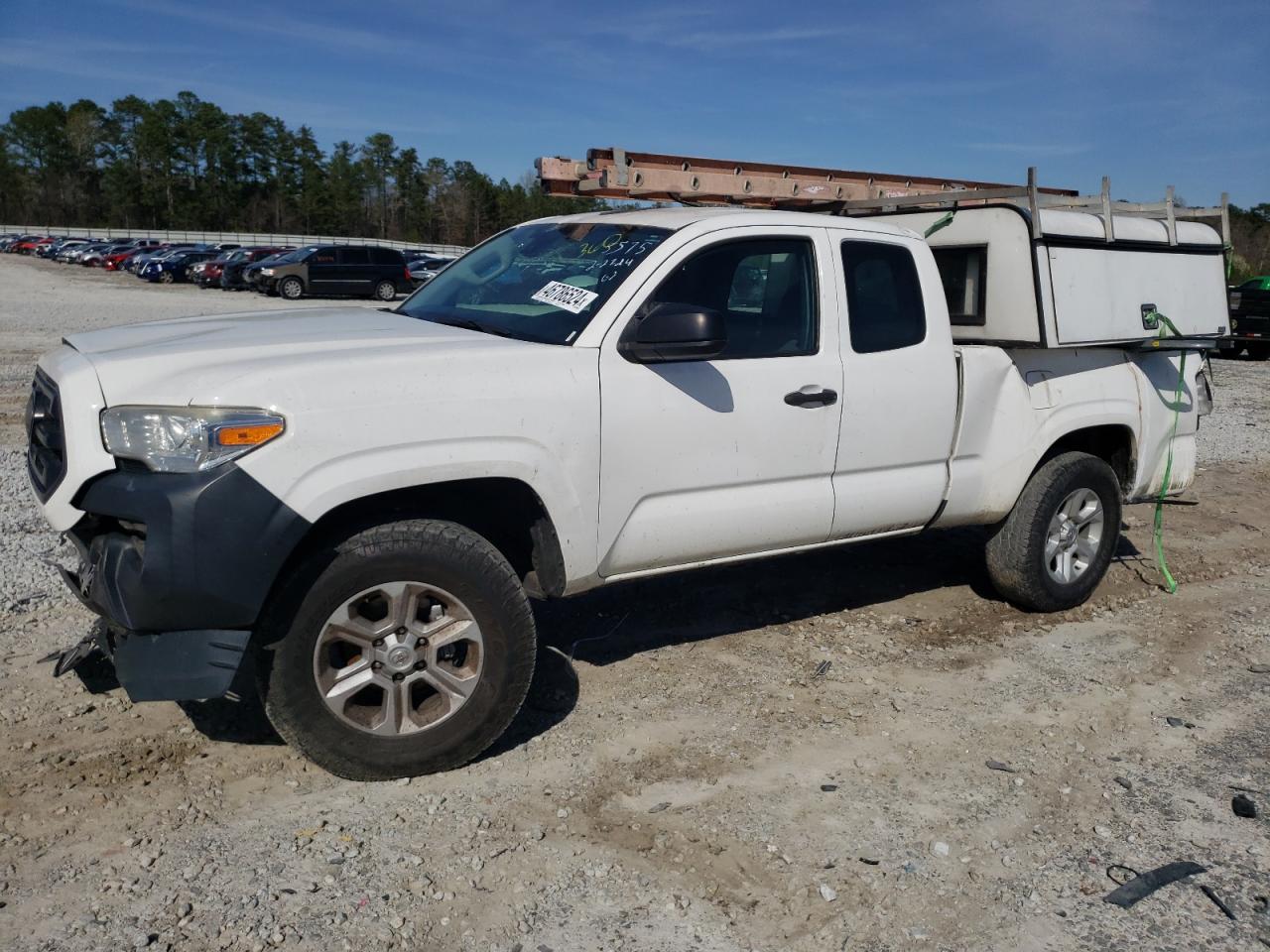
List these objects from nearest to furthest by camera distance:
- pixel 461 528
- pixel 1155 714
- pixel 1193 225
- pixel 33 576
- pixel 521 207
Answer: pixel 461 528
pixel 1155 714
pixel 33 576
pixel 1193 225
pixel 521 207

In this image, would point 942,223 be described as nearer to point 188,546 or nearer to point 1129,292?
point 1129,292

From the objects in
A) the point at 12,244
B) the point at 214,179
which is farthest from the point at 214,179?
the point at 12,244

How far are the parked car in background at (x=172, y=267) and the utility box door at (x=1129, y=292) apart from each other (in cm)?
4337

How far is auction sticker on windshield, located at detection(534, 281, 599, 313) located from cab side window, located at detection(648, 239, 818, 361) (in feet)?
1.20

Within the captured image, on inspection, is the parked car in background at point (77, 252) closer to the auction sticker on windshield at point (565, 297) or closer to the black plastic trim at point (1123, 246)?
the auction sticker on windshield at point (565, 297)

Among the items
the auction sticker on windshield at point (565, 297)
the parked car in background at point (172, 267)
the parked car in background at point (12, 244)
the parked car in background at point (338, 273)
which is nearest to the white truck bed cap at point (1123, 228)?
the auction sticker on windshield at point (565, 297)

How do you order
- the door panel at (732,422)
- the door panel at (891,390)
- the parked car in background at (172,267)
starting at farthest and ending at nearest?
1. the parked car in background at (172,267)
2. the door panel at (891,390)
3. the door panel at (732,422)

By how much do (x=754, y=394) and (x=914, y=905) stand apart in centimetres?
202

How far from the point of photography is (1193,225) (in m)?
6.36

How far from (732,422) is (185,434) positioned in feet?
6.69

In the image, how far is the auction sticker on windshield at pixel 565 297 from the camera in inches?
167

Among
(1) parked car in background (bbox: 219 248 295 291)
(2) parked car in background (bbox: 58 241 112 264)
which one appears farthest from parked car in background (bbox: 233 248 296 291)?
(2) parked car in background (bbox: 58 241 112 264)

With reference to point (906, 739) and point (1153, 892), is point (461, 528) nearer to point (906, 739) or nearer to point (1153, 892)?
point (906, 739)

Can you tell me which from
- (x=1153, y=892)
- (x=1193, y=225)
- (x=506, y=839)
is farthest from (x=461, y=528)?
(x=1193, y=225)
